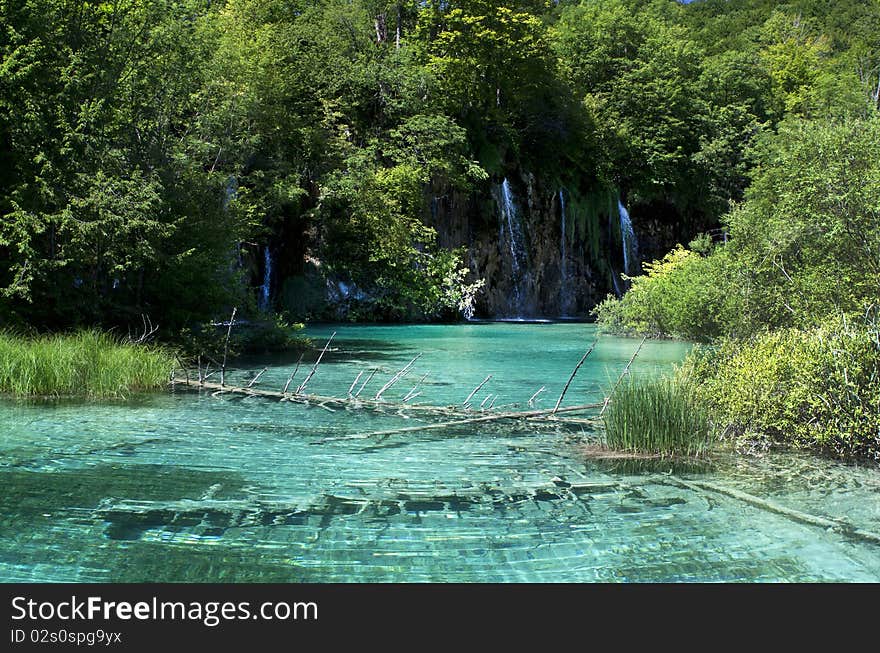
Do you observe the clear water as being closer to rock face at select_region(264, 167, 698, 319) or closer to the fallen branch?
the fallen branch

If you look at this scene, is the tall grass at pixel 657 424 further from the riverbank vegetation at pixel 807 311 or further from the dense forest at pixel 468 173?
the dense forest at pixel 468 173

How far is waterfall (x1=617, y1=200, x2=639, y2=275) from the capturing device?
41.0 metres

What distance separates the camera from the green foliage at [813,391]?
23.6ft

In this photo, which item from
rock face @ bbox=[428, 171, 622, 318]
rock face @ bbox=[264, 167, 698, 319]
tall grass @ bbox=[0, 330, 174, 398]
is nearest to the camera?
tall grass @ bbox=[0, 330, 174, 398]

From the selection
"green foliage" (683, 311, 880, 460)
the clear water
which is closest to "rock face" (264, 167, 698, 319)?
the clear water

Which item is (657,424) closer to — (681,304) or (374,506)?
(374,506)

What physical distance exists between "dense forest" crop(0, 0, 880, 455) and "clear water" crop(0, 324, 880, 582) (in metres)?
2.00

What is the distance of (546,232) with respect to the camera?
126ft

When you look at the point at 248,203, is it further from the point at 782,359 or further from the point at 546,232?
the point at 782,359

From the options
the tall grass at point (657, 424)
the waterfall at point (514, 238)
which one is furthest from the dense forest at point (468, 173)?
the tall grass at point (657, 424)

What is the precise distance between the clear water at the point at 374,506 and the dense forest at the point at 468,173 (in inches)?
78.9

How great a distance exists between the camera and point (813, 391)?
24.5ft

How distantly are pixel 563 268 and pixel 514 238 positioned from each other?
11.3 feet

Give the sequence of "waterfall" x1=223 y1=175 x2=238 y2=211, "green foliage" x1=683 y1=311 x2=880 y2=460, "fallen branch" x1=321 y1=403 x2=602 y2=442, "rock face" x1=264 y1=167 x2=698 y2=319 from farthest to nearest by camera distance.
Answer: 1. "rock face" x1=264 y1=167 x2=698 y2=319
2. "waterfall" x1=223 y1=175 x2=238 y2=211
3. "fallen branch" x1=321 y1=403 x2=602 y2=442
4. "green foliage" x1=683 y1=311 x2=880 y2=460
